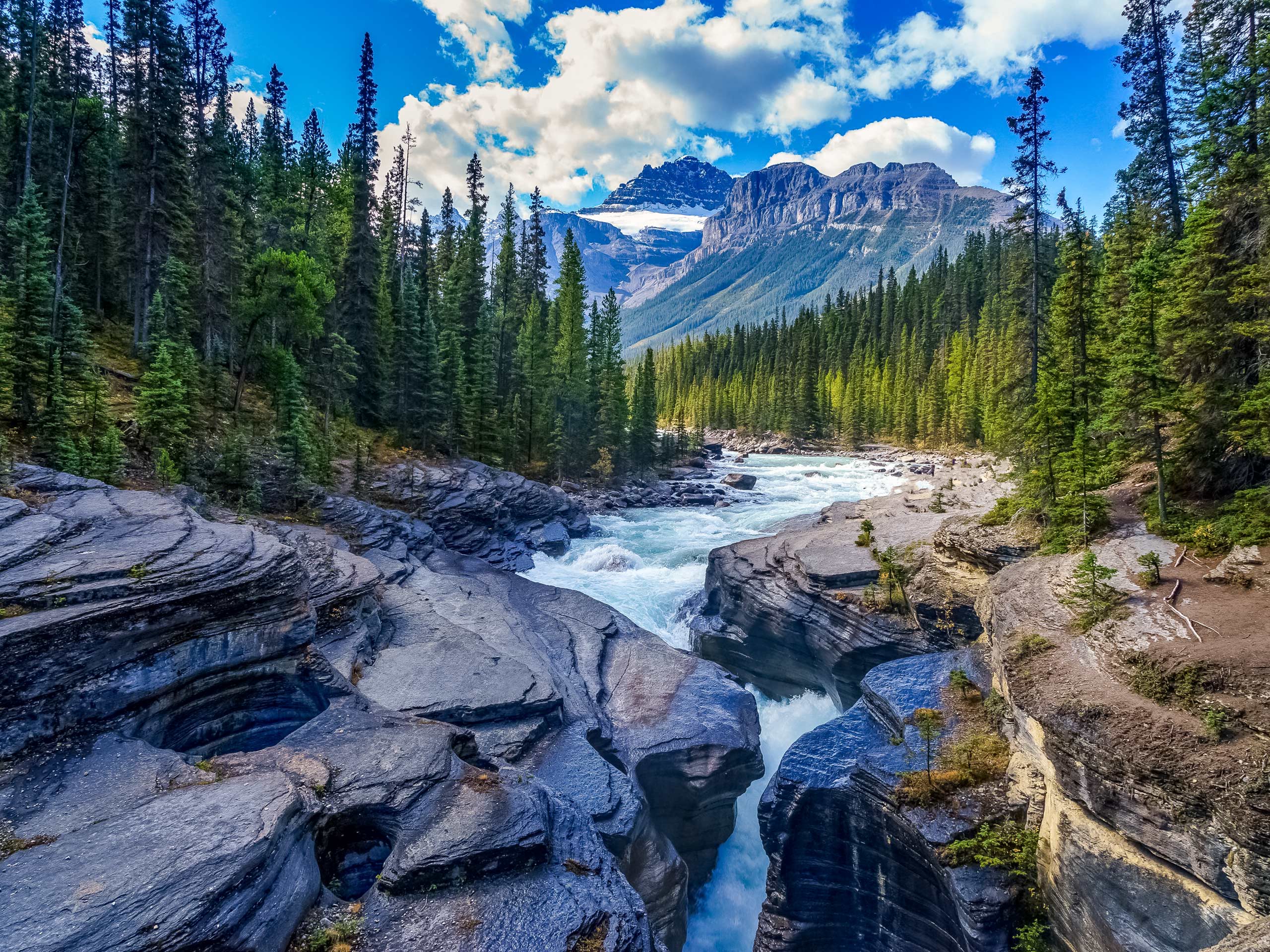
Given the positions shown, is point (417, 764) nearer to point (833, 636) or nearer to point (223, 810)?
point (223, 810)

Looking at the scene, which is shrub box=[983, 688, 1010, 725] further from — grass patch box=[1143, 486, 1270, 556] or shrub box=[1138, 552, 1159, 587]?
grass patch box=[1143, 486, 1270, 556]

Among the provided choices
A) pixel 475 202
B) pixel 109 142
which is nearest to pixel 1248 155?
pixel 475 202

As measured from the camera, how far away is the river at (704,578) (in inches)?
508

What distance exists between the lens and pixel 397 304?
39.1m

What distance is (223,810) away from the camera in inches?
253

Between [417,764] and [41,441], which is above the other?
[41,441]

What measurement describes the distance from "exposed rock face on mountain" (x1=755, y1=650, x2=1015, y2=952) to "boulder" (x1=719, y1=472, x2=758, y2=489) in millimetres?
36724

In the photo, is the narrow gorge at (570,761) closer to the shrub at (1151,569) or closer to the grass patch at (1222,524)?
the shrub at (1151,569)

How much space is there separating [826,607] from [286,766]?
49.9 feet

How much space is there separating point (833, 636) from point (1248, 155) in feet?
49.5

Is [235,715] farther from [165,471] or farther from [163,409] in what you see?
[163,409]

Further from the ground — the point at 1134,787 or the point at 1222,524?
the point at 1222,524

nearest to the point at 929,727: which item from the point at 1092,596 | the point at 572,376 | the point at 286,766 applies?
the point at 1092,596

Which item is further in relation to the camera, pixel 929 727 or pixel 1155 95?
pixel 1155 95
